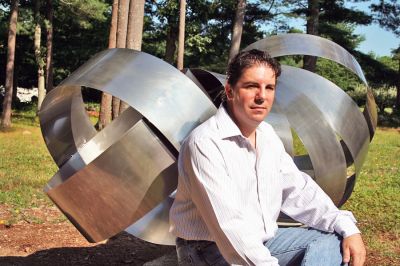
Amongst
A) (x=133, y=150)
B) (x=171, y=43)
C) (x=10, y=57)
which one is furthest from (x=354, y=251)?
(x=171, y=43)

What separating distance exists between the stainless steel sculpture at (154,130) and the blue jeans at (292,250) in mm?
671

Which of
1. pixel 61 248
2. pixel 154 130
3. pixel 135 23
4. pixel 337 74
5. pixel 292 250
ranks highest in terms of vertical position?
pixel 135 23

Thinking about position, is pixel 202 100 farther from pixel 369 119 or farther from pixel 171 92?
pixel 369 119

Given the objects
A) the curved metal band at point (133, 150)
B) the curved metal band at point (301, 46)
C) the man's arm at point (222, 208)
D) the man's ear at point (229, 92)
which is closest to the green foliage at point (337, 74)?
the curved metal band at point (301, 46)

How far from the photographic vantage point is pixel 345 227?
3.06m

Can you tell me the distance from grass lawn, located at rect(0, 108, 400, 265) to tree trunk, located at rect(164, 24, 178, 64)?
1253 cm

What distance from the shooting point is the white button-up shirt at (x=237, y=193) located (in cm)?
266

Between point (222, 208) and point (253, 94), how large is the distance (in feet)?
2.04

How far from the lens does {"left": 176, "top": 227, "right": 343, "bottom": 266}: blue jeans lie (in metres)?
2.91

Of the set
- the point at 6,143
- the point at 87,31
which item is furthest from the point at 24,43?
the point at 6,143

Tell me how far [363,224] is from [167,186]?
4247mm

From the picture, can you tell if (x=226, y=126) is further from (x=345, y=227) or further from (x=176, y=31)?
(x=176, y=31)

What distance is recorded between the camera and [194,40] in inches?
993

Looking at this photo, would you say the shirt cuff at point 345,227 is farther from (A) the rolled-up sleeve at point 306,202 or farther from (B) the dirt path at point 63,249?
(B) the dirt path at point 63,249
